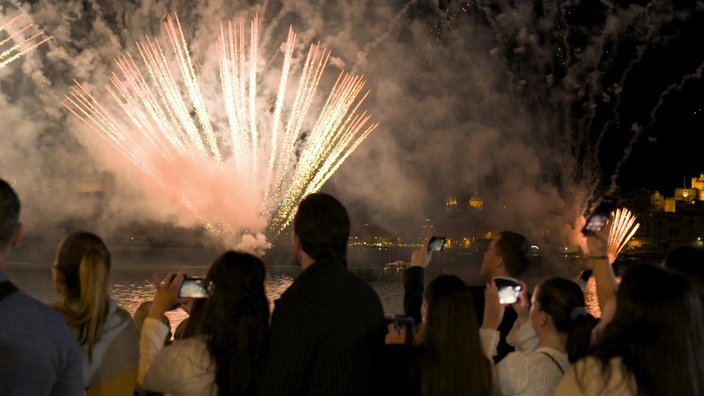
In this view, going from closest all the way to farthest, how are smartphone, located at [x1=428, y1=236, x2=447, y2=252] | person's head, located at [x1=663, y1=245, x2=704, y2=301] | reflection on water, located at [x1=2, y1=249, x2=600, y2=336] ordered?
person's head, located at [x1=663, y1=245, x2=704, y2=301], smartphone, located at [x1=428, y1=236, x2=447, y2=252], reflection on water, located at [x1=2, y1=249, x2=600, y2=336]

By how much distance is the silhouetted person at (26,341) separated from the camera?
2.14m

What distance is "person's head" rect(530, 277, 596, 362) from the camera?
11.9ft

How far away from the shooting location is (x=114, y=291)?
1590 inches

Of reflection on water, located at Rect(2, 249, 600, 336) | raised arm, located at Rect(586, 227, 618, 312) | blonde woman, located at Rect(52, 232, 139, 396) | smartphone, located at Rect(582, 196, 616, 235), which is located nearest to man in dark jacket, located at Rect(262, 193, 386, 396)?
blonde woman, located at Rect(52, 232, 139, 396)

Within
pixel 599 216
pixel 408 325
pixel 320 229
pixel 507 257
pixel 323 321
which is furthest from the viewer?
pixel 507 257

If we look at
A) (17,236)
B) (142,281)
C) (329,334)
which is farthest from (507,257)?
(142,281)

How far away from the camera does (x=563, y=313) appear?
3.68 m

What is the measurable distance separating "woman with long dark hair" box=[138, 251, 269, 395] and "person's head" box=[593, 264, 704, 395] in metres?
1.41

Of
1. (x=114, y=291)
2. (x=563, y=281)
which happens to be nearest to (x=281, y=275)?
(x=114, y=291)

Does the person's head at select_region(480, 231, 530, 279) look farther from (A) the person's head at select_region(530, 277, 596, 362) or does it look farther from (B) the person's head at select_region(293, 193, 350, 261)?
(B) the person's head at select_region(293, 193, 350, 261)

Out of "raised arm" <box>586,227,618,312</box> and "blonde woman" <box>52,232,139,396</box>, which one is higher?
"raised arm" <box>586,227,618,312</box>

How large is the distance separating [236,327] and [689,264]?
1.79 m

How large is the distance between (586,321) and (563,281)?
0.70 ft

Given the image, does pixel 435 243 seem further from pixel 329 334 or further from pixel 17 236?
pixel 17 236
